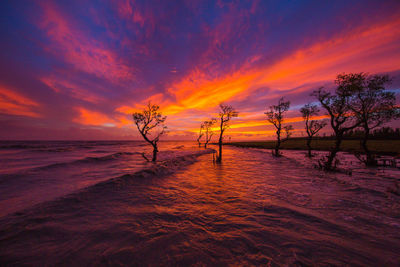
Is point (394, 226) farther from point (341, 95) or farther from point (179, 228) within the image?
point (341, 95)

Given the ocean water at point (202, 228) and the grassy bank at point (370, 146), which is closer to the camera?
the ocean water at point (202, 228)

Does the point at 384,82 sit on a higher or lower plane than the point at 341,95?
higher

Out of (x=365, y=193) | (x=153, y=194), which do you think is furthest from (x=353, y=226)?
(x=153, y=194)

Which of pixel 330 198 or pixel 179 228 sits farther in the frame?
pixel 330 198

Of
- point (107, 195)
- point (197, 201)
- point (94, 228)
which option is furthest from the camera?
point (107, 195)


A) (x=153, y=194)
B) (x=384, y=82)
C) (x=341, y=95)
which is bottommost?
(x=153, y=194)

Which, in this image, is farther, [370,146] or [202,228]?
[370,146]

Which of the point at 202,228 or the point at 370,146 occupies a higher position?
the point at 370,146

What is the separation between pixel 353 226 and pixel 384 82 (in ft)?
84.7

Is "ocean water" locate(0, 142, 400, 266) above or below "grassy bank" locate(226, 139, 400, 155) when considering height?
below

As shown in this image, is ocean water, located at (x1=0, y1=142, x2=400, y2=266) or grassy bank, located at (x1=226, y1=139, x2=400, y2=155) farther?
grassy bank, located at (x1=226, y1=139, x2=400, y2=155)

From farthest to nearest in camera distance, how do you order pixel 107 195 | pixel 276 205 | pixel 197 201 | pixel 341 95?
pixel 341 95, pixel 107 195, pixel 197 201, pixel 276 205

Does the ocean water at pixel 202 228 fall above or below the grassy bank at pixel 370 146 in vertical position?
below

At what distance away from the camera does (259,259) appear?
12.2 feet
